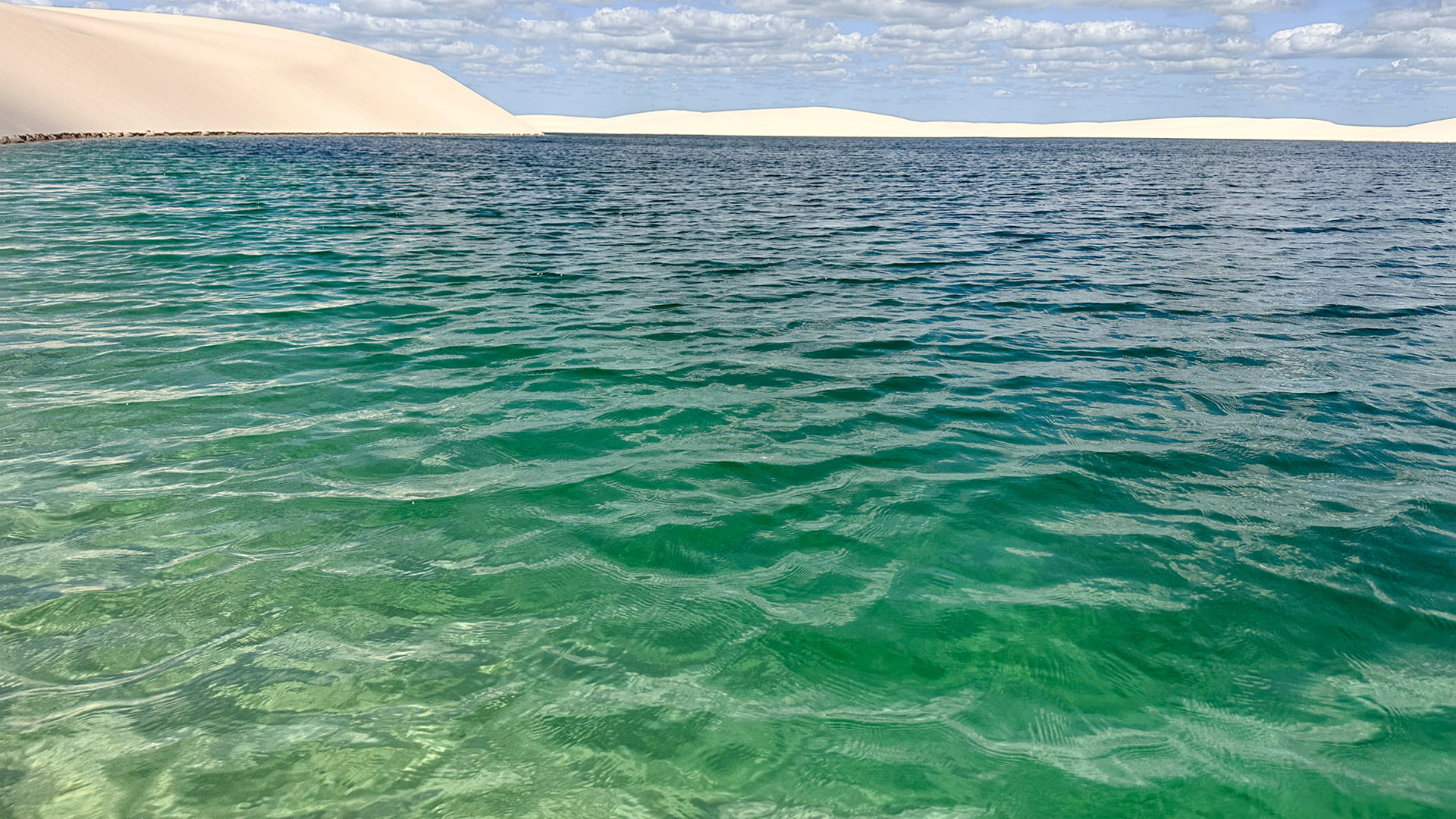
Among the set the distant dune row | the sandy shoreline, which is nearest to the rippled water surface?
the sandy shoreline

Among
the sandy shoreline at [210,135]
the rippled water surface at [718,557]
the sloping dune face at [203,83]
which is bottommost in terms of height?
the rippled water surface at [718,557]

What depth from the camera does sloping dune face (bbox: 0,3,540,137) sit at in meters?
71.7

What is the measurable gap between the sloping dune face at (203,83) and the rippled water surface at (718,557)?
228 ft

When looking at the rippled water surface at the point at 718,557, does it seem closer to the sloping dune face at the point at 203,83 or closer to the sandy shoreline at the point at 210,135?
the sandy shoreline at the point at 210,135

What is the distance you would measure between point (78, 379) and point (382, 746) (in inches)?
246

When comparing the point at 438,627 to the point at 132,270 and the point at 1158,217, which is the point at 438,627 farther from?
the point at 1158,217

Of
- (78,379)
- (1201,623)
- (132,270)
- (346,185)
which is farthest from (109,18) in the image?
(1201,623)

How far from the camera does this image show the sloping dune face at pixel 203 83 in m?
71.7

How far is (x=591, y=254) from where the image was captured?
16.4m

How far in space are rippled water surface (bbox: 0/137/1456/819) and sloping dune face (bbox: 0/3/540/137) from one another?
69.5 metres

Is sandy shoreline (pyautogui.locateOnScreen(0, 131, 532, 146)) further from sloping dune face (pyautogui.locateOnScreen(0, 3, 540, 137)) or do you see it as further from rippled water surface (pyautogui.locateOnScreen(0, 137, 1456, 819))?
rippled water surface (pyautogui.locateOnScreen(0, 137, 1456, 819))

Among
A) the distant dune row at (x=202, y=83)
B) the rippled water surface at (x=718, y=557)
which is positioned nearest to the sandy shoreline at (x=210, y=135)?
the distant dune row at (x=202, y=83)

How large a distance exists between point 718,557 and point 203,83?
115 meters

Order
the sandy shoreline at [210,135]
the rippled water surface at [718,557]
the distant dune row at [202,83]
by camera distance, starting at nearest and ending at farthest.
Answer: the rippled water surface at [718,557], the sandy shoreline at [210,135], the distant dune row at [202,83]
